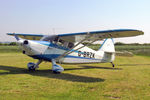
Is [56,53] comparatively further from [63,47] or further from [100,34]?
[100,34]

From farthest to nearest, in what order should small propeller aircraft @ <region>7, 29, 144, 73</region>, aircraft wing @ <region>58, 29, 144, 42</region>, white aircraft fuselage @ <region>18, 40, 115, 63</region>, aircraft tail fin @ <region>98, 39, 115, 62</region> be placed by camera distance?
aircraft tail fin @ <region>98, 39, 115, 62</region>, white aircraft fuselage @ <region>18, 40, 115, 63</region>, small propeller aircraft @ <region>7, 29, 144, 73</region>, aircraft wing @ <region>58, 29, 144, 42</region>

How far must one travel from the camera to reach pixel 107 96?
457 cm

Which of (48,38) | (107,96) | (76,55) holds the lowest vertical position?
(107,96)

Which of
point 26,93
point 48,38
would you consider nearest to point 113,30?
point 48,38

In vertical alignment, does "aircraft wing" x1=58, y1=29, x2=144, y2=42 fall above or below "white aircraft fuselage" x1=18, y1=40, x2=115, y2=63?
above

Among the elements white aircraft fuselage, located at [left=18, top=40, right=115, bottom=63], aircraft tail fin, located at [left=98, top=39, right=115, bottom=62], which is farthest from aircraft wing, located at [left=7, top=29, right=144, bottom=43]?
aircraft tail fin, located at [left=98, top=39, right=115, bottom=62]

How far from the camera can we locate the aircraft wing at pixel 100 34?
23.5 feet

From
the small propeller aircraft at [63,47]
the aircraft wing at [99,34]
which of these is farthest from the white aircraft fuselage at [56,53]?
the aircraft wing at [99,34]

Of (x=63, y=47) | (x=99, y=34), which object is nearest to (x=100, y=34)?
(x=99, y=34)

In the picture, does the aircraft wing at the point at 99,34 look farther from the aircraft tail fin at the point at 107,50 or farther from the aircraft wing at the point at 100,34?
the aircraft tail fin at the point at 107,50

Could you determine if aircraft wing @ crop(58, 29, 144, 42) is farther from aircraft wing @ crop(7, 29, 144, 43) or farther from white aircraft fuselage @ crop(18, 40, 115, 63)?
white aircraft fuselage @ crop(18, 40, 115, 63)

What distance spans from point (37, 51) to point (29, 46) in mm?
534

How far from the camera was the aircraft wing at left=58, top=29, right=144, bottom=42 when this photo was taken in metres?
7.15

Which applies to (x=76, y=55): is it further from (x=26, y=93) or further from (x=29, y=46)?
(x=26, y=93)
